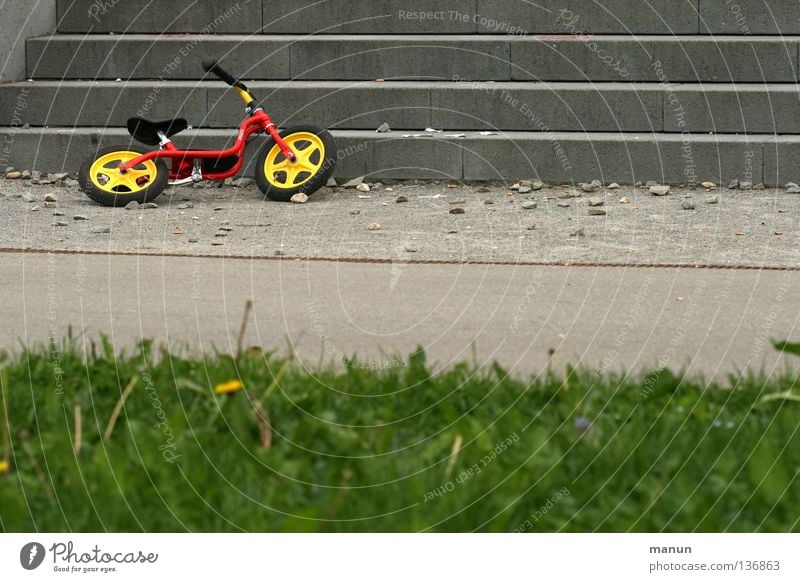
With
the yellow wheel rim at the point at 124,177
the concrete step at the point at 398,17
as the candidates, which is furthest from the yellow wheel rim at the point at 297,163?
the concrete step at the point at 398,17

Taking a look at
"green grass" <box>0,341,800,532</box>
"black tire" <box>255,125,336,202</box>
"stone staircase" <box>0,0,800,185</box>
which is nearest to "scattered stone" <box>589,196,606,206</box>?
"stone staircase" <box>0,0,800,185</box>

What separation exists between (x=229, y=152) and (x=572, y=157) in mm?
2177

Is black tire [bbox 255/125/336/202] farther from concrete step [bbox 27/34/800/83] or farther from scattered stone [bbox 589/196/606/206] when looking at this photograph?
concrete step [bbox 27/34/800/83]

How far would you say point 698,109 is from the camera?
8922 millimetres

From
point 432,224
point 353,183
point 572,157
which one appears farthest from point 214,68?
point 572,157

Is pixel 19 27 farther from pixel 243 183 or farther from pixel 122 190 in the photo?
pixel 122 190

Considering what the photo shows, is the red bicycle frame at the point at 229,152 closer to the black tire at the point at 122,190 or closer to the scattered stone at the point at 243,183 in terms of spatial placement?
the black tire at the point at 122,190

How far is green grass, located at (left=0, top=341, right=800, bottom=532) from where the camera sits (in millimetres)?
2664

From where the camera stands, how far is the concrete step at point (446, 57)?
9.33 metres

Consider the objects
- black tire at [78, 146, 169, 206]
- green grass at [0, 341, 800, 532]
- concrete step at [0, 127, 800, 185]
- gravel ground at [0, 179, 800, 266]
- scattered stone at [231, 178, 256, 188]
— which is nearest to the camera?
green grass at [0, 341, 800, 532]

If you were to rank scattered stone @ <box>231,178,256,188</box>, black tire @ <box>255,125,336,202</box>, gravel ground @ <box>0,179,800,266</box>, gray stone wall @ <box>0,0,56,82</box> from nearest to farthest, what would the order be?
gravel ground @ <box>0,179,800,266</box>, black tire @ <box>255,125,336,202</box>, scattered stone @ <box>231,178,256,188</box>, gray stone wall @ <box>0,0,56,82</box>

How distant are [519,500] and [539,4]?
7.63 m
